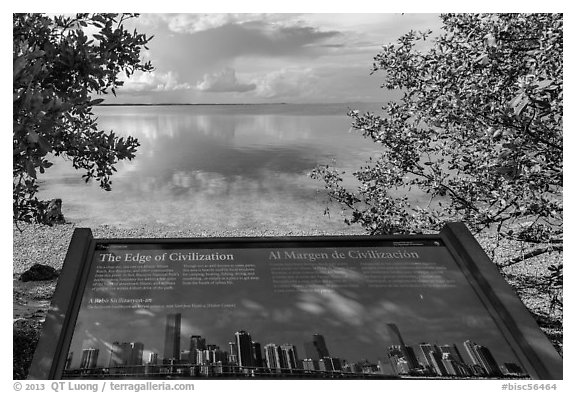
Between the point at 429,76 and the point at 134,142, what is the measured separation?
322cm

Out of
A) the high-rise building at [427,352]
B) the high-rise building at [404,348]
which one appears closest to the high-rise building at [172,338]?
the high-rise building at [404,348]

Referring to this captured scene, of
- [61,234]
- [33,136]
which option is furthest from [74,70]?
[61,234]

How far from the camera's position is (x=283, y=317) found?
2.70 metres

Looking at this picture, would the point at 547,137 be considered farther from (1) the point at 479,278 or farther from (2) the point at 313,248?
(2) the point at 313,248

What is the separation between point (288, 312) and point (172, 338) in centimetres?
62

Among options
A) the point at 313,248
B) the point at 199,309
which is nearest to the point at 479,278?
the point at 313,248

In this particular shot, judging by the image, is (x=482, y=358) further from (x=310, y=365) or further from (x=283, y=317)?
(x=283, y=317)

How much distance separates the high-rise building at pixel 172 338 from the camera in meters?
2.48

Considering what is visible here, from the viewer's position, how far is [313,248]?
3.27 metres

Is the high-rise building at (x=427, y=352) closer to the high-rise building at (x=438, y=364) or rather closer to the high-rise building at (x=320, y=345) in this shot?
the high-rise building at (x=438, y=364)

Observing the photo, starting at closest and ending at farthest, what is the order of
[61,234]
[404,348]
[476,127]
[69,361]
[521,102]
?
[69,361], [404,348], [521,102], [476,127], [61,234]

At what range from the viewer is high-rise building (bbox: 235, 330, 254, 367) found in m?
2.46

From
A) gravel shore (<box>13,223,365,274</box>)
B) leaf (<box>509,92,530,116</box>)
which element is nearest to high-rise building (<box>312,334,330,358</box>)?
leaf (<box>509,92,530,116</box>)

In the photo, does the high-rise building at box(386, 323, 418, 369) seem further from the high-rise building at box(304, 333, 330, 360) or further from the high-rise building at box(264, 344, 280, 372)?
the high-rise building at box(264, 344, 280, 372)
